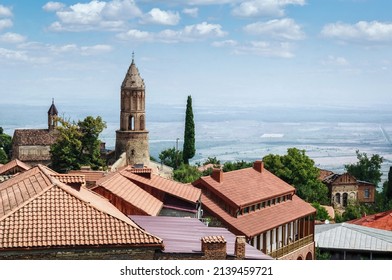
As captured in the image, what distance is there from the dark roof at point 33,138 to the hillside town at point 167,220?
5.79m

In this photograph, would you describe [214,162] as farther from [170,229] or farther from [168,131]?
[170,229]

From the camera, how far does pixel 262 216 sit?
477 inches

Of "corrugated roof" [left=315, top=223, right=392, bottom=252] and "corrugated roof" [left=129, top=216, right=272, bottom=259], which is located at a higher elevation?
"corrugated roof" [left=129, top=216, right=272, bottom=259]

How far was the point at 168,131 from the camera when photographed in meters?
9.20

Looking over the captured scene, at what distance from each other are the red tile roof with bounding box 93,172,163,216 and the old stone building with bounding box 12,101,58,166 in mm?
14941

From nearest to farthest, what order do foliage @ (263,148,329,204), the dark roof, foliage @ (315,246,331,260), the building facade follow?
foliage @ (315,246,331,260)
the building facade
foliage @ (263,148,329,204)
the dark roof

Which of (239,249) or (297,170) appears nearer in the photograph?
(239,249)

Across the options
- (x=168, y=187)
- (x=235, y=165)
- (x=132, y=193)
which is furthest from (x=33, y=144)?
(x=132, y=193)

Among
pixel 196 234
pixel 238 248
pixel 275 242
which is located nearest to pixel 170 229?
pixel 196 234

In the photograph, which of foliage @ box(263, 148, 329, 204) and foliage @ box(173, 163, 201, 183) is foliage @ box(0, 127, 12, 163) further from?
foliage @ box(263, 148, 329, 204)

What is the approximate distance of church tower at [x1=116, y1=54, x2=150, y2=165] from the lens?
80.5ft

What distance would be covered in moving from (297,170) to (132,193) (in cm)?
1051

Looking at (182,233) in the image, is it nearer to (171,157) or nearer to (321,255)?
(321,255)

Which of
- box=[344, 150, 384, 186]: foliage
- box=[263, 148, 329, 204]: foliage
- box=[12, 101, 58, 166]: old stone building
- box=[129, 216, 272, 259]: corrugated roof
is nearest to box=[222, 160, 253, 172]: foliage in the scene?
A: box=[263, 148, 329, 204]: foliage
